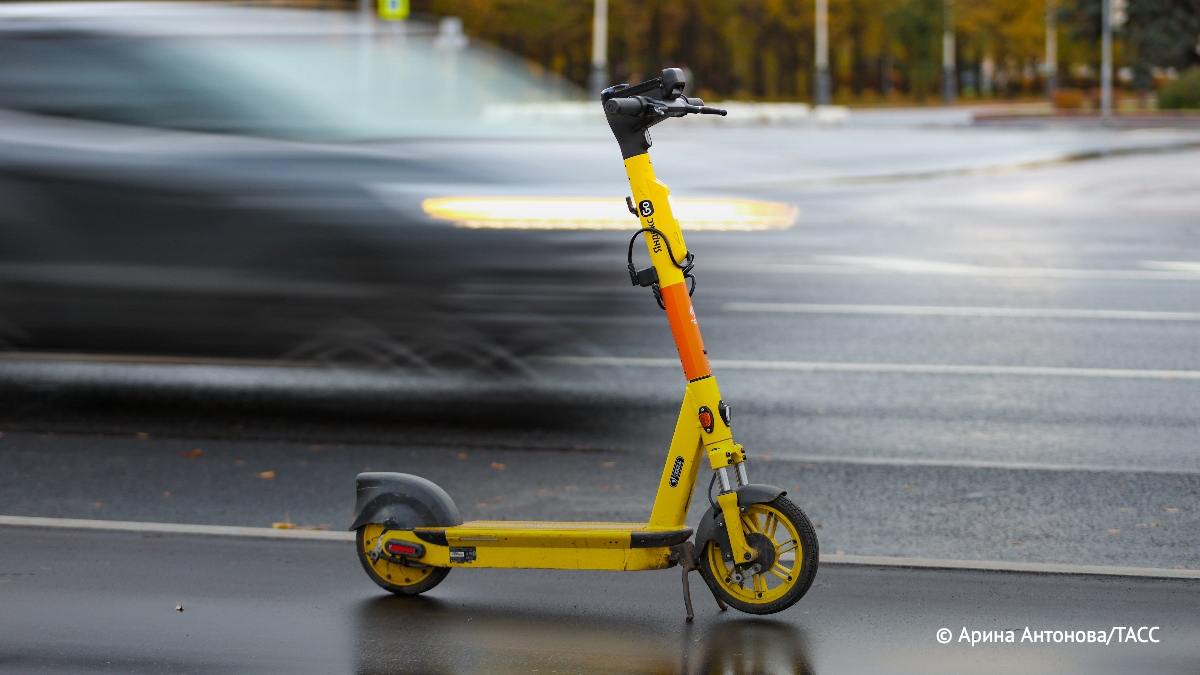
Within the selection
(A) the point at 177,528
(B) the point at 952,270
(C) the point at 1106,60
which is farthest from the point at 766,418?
(C) the point at 1106,60

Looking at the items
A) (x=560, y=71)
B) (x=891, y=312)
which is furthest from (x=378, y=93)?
(x=560, y=71)

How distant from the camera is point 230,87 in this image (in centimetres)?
887

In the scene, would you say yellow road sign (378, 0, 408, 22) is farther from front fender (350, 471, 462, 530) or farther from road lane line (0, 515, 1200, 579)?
front fender (350, 471, 462, 530)

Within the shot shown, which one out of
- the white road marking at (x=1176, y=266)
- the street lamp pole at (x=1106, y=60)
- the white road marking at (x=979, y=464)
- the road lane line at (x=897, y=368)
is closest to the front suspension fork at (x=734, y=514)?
the white road marking at (x=979, y=464)

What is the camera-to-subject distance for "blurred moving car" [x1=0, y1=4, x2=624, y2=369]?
8.41 metres

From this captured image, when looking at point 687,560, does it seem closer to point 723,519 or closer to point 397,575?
point 723,519

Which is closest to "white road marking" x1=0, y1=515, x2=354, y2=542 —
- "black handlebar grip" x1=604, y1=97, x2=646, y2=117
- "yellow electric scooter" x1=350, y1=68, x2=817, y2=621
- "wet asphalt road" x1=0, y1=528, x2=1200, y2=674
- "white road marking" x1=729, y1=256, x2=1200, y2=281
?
"wet asphalt road" x1=0, y1=528, x2=1200, y2=674

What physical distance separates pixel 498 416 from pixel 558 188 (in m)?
1.14

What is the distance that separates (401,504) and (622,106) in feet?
4.38

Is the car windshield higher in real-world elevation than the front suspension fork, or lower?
higher

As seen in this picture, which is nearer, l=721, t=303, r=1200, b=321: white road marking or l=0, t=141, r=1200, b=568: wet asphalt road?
l=0, t=141, r=1200, b=568: wet asphalt road

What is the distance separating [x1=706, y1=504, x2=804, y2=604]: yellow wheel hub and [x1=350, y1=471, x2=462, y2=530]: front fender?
0.78m

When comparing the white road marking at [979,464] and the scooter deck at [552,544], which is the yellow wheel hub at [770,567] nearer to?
the scooter deck at [552,544]

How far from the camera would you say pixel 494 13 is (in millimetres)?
63594
